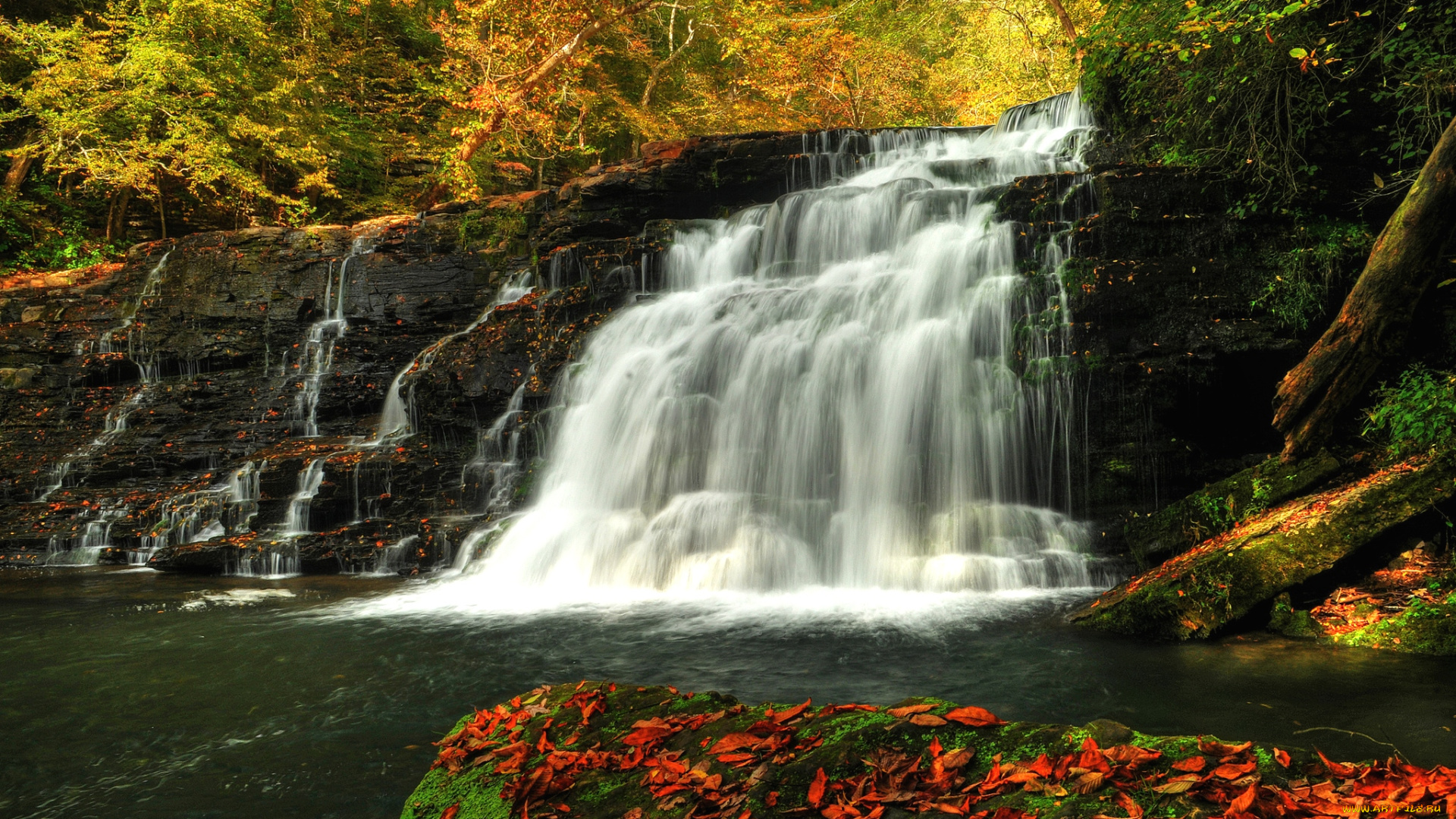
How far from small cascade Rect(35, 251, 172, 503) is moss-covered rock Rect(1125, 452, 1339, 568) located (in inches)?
600

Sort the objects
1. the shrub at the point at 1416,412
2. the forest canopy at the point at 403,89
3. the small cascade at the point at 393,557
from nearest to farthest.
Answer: the shrub at the point at 1416,412
the small cascade at the point at 393,557
the forest canopy at the point at 403,89

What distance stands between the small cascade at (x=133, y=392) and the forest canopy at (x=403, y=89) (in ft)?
9.12

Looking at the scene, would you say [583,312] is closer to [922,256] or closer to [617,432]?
[617,432]

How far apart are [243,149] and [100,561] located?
491 inches

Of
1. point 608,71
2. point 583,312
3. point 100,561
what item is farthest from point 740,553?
point 608,71

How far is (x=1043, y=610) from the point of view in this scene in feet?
22.2

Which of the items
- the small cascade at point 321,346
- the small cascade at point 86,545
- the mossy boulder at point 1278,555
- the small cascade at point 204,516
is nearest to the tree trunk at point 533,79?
the small cascade at point 321,346

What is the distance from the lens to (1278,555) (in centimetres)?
568

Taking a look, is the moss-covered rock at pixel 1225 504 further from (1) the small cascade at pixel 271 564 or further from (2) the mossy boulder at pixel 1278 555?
(1) the small cascade at pixel 271 564

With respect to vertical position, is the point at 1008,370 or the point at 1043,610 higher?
the point at 1008,370

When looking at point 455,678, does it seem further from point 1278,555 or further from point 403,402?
point 403,402

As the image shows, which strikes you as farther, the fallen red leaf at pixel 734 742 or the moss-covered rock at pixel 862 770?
the fallen red leaf at pixel 734 742

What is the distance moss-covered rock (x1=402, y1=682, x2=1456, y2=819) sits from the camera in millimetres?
2160

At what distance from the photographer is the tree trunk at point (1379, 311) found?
6.30m
